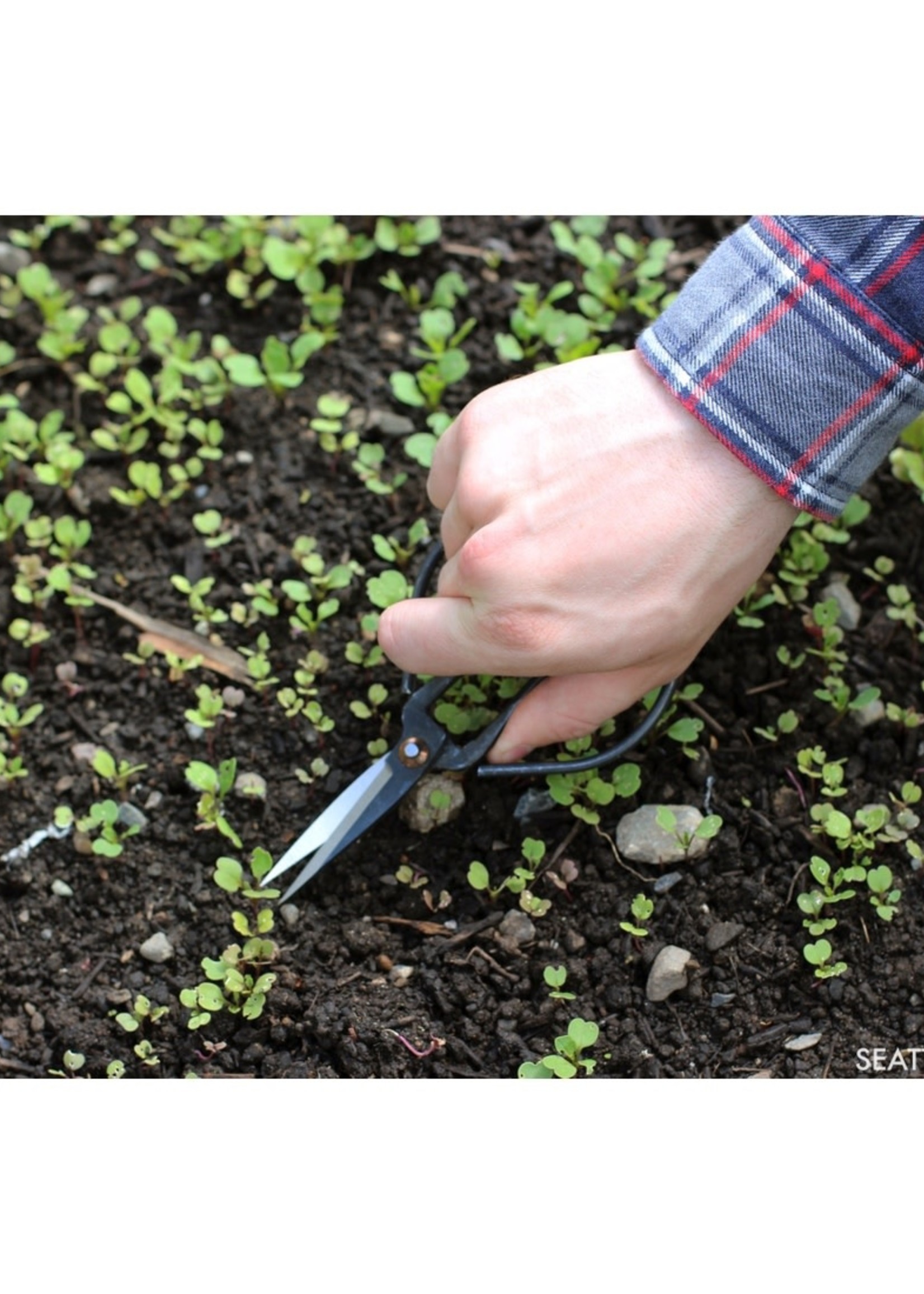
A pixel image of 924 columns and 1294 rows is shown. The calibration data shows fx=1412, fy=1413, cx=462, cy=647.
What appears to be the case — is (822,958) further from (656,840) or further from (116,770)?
(116,770)

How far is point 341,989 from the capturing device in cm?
198

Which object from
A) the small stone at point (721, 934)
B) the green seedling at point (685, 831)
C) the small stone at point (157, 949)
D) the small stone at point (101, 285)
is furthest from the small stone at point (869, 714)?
the small stone at point (101, 285)

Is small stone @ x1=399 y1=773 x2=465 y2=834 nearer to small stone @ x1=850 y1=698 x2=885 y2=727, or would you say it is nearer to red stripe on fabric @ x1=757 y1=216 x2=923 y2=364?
small stone @ x1=850 y1=698 x2=885 y2=727

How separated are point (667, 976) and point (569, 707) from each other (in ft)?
1.30

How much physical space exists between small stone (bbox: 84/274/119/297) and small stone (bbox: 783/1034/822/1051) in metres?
1.92

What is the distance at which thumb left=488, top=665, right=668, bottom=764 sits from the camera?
6.21 ft

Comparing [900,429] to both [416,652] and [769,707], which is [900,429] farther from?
[416,652]

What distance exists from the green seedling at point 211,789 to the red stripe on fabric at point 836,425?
0.92 meters

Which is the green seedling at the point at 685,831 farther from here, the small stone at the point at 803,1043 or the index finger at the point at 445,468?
the index finger at the point at 445,468

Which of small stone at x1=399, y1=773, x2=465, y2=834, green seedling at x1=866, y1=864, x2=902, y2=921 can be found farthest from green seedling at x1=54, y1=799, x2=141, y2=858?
green seedling at x1=866, y1=864, x2=902, y2=921

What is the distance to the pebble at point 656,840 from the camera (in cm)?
205

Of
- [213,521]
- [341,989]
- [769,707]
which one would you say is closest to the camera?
[341,989]

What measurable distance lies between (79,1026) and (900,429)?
137 centimetres
